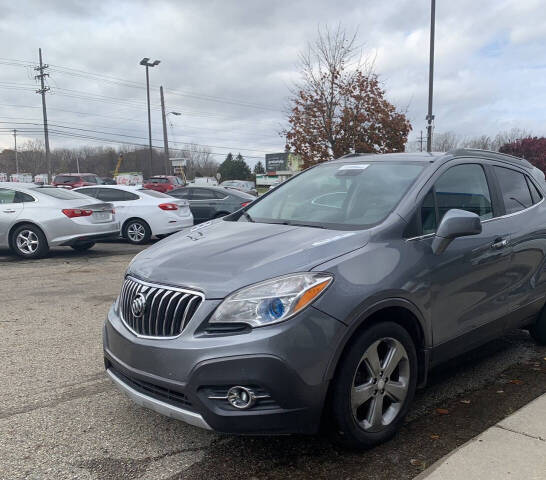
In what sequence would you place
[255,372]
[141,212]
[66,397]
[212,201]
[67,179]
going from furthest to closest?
[67,179] < [212,201] < [141,212] < [66,397] < [255,372]

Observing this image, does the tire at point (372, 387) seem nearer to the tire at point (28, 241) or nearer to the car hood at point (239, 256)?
the car hood at point (239, 256)

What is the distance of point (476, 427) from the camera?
331 centimetres

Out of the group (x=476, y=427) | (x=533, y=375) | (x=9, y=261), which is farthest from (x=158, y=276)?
(x=9, y=261)

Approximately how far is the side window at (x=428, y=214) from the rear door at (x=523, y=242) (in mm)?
902

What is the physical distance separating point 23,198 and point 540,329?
9.34 meters

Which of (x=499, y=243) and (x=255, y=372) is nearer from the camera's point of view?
(x=255, y=372)

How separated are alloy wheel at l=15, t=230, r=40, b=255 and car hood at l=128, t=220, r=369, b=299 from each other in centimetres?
769

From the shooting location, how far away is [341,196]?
3811mm

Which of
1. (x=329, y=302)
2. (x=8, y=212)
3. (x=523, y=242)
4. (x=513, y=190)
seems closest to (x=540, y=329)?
(x=523, y=242)

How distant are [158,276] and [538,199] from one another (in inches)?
135

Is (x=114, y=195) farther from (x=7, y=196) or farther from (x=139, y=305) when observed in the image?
(x=139, y=305)

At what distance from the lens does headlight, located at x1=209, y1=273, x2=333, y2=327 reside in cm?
259

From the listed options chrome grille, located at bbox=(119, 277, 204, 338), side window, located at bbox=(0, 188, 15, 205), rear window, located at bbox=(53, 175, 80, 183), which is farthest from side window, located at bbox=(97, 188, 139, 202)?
rear window, located at bbox=(53, 175, 80, 183)

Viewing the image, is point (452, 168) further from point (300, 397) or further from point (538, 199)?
point (300, 397)
